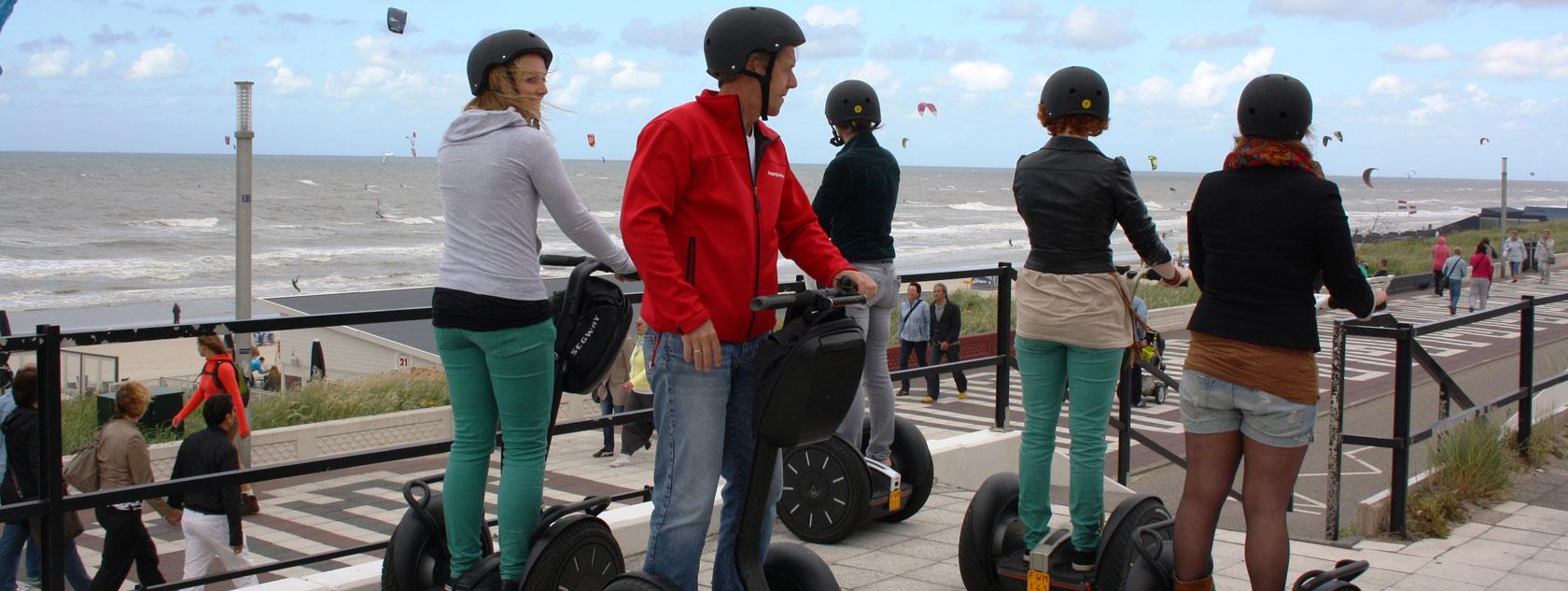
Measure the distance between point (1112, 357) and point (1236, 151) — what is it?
2.57 feet

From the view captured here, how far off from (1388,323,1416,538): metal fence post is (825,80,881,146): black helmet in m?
2.42

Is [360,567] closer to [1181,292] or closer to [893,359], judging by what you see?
[893,359]

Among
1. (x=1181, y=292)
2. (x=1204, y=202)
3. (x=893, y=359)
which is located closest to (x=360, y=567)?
(x=1204, y=202)

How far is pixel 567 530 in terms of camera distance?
11.6ft

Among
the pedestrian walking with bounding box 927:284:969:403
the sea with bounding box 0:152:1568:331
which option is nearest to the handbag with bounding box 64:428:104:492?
the sea with bounding box 0:152:1568:331

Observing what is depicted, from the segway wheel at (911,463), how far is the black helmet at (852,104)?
1.26 metres

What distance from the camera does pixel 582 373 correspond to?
3.58m

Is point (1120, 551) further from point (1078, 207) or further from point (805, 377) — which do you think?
point (805, 377)

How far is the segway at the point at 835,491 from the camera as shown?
16.3ft

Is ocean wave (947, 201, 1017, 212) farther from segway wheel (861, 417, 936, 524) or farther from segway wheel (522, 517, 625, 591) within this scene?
segway wheel (522, 517, 625, 591)

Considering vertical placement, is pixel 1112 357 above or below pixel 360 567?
above

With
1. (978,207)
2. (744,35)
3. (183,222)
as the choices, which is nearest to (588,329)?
(744,35)

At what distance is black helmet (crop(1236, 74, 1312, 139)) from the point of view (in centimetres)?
332

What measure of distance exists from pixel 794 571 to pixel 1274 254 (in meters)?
1.46
